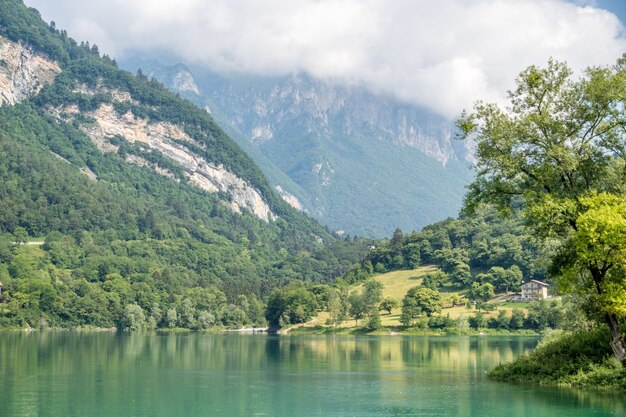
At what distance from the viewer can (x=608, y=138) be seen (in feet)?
178

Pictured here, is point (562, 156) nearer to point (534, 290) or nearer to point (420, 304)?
point (420, 304)

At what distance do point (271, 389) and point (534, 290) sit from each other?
144370 millimetres

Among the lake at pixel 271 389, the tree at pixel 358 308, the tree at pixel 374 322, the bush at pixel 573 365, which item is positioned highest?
the tree at pixel 358 308

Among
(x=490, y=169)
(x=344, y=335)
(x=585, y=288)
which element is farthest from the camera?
(x=344, y=335)

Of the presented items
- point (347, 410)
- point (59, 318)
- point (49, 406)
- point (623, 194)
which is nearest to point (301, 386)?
point (347, 410)

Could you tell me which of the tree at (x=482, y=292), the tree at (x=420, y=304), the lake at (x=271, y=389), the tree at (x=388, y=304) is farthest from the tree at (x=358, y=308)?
the lake at (x=271, y=389)

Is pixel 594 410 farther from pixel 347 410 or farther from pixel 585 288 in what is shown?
pixel 347 410

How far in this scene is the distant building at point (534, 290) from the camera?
188 meters

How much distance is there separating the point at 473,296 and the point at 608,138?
14214cm

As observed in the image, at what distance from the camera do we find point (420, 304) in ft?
602

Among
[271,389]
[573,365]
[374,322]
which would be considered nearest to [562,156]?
[573,365]

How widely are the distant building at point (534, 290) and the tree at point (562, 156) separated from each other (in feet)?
451

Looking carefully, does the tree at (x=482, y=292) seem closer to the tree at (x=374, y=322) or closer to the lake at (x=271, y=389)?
the tree at (x=374, y=322)

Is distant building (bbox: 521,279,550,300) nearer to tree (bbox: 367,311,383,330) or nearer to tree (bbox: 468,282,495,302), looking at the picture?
tree (bbox: 468,282,495,302)
